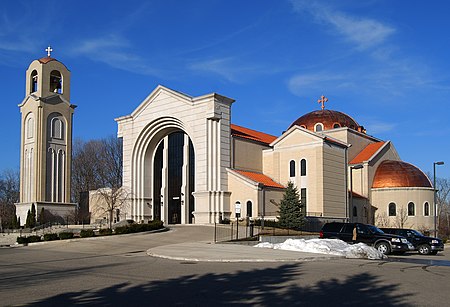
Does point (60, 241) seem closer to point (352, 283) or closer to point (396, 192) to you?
point (352, 283)

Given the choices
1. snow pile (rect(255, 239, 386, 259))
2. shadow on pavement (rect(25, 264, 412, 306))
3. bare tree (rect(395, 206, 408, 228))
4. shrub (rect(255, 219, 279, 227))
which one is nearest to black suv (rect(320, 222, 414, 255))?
snow pile (rect(255, 239, 386, 259))

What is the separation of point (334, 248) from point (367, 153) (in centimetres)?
3781

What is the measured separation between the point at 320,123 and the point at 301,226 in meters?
24.1

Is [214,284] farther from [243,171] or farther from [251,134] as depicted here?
[251,134]

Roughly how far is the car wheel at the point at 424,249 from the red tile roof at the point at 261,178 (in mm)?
21728

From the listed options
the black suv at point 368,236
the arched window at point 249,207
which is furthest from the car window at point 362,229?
the arched window at point 249,207

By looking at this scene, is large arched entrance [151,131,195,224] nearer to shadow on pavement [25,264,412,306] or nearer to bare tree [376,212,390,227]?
bare tree [376,212,390,227]

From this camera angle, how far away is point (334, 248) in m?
23.8

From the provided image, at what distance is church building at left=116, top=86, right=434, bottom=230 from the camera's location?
49250 millimetres

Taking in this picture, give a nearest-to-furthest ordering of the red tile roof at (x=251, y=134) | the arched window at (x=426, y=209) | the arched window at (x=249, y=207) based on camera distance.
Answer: the arched window at (x=249, y=207)
the red tile roof at (x=251, y=134)
the arched window at (x=426, y=209)

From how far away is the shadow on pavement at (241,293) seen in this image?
10211 mm

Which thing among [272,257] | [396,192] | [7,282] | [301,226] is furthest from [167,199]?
[7,282]

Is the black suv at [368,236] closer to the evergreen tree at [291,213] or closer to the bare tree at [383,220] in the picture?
the evergreen tree at [291,213]

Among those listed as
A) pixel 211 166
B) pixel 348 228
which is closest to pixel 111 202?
pixel 211 166
